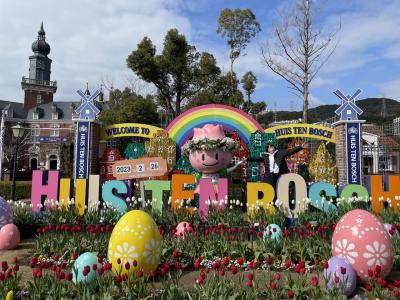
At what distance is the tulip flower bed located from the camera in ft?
11.7

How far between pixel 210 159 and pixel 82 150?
17.2 ft

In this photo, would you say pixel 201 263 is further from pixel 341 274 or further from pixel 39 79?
pixel 39 79

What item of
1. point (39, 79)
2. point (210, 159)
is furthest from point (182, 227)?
point (39, 79)

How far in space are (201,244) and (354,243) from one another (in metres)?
2.34

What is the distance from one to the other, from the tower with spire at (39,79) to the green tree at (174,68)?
128 ft

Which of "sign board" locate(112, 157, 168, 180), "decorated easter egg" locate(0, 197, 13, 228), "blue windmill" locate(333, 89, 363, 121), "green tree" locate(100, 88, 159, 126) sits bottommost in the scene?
"decorated easter egg" locate(0, 197, 13, 228)

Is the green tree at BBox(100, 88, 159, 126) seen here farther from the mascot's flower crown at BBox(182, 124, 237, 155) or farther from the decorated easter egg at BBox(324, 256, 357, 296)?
the decorated easter egg at BBox(324, 256, 357, 296)

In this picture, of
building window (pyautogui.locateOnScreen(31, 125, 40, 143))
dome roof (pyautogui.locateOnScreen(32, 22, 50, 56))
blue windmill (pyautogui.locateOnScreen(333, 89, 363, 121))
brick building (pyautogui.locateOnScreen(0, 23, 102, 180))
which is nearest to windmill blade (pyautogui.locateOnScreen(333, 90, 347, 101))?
blue windmill (pyautogui.locateOnScreen(333, 89, 363, 121))

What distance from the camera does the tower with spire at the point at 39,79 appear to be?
58.9 metres

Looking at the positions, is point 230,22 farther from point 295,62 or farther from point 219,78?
point 295,62

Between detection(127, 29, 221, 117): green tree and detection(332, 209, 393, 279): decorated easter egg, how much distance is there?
23671 mm

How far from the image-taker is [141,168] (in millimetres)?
9055

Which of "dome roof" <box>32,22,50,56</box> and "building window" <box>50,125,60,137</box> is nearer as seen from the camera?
"building window" <box>50,125,60,137</box>

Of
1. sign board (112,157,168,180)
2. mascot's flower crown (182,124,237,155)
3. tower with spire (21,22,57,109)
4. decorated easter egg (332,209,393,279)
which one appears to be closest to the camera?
decorated easter egg (332,209,393,279)
